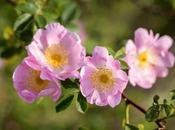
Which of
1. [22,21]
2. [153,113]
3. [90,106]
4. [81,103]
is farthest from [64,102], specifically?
[90,106]


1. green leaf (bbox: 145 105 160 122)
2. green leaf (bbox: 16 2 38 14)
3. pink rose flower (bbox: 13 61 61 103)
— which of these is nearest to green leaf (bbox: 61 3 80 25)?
green leaf (bbox: 16 2 38 14)

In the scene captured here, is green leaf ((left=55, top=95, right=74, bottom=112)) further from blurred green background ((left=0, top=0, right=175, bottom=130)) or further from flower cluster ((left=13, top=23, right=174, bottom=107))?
blurred green background ((left=0, top=0, right=175, bottom=130))

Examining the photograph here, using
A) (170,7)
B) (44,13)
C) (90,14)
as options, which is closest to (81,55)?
(44,13)

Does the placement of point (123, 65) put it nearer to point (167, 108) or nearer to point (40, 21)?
point (167, 108)

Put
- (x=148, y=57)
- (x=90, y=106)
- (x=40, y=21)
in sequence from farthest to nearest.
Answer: (x=90, y=106), (x=148, y=57), (x=40, y=21)

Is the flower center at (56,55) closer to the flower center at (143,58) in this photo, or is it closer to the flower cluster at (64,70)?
the flower cluster at (64,70)

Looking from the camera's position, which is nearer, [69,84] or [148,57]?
[69,84]

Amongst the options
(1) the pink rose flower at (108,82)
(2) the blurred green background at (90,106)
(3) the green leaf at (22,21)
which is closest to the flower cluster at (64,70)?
(1) the pink rose flower at (108,82)
